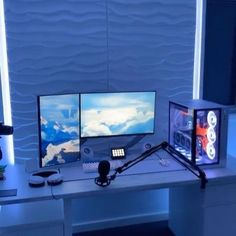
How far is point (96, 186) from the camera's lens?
6.46 feet

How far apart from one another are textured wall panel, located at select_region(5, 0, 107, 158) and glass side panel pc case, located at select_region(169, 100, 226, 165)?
685 mm

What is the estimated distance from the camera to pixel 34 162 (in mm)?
2355

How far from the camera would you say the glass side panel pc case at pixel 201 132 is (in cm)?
221

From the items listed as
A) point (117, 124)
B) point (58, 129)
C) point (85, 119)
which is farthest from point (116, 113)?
point (58, 129)

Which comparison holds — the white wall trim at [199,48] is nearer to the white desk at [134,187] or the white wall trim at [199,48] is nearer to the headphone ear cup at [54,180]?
the white desk at [134,187]

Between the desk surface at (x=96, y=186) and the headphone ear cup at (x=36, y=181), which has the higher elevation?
the headphone ear cup at (x=36, y=181)

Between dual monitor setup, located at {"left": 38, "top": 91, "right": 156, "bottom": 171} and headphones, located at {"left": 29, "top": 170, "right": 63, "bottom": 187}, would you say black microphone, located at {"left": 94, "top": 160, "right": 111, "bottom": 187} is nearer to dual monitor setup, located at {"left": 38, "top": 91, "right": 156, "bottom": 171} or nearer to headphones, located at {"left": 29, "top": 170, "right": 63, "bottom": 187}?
headphones, located at {"left": 29, "top": 170, "right": 63, "bottom": 187}

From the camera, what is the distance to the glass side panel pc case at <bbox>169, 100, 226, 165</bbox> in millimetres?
2213

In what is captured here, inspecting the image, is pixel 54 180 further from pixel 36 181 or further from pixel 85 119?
pixel 85 119

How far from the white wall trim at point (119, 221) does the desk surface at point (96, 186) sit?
2.28 feet

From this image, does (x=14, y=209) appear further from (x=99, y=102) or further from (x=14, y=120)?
(x=99, y=102)

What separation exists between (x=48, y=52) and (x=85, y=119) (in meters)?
0.55

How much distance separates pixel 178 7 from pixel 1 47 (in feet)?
4.36

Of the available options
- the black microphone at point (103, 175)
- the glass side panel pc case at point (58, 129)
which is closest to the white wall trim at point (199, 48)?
the glass side panel pc case at point (58, 129)
